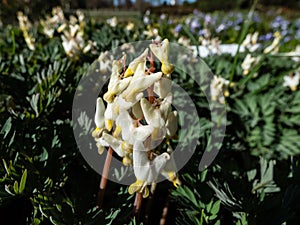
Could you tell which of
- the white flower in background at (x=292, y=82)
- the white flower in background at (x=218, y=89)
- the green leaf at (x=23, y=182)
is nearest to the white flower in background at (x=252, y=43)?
the white flower in background at (x=292, y=82)

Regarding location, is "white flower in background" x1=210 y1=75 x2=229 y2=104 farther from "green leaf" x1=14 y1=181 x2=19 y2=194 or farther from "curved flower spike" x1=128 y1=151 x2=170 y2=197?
"green leaf" x1=14 y1=181 x2=19 y2=194

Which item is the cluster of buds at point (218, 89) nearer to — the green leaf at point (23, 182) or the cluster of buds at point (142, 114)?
the cluster of buds at point (142, 114)

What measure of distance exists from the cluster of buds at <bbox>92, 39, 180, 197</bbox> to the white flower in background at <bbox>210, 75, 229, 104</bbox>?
1181 millimetres

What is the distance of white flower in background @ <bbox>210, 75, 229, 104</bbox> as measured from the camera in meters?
1.91

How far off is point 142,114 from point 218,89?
48.7 inches

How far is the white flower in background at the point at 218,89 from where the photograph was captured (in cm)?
191

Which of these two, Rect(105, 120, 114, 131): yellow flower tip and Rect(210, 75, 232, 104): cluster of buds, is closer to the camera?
Rect(105, 120, 114, 131): yellow flower tip

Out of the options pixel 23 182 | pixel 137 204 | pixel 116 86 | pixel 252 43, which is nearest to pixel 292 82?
pixel 252 43

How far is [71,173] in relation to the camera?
991 millimetres

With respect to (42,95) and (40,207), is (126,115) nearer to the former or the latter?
(40,207)

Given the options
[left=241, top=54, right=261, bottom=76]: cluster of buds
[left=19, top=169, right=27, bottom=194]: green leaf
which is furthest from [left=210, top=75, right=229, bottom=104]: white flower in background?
[left=19, top=169, right=27, bottom=194]: green leaf

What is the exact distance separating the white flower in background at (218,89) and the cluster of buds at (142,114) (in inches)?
46.5

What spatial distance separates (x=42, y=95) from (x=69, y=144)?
27 centimetres

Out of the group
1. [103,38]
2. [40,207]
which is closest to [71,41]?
[103,38]
